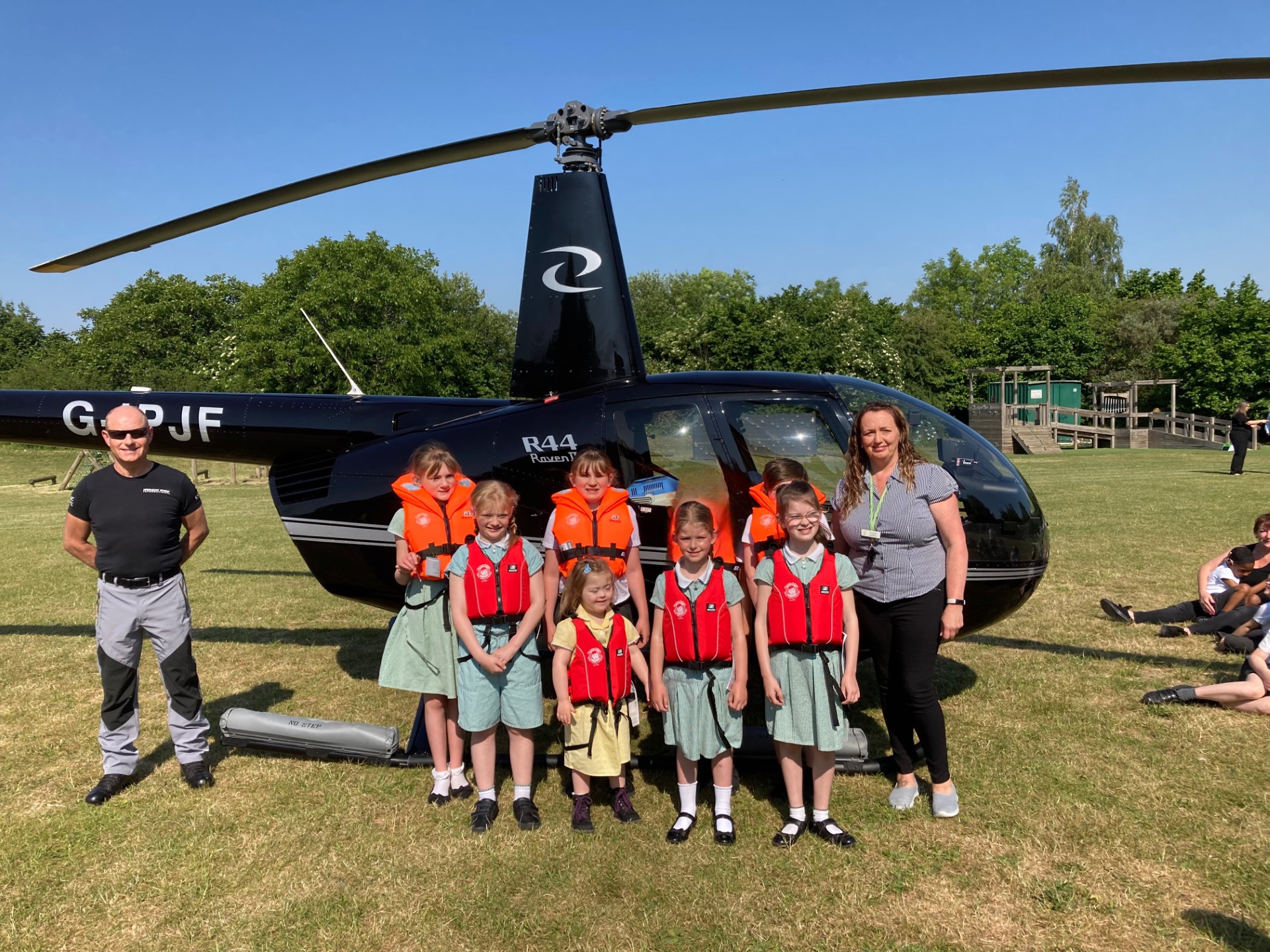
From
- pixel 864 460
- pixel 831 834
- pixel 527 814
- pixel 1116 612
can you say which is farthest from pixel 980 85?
pixel 1116 612

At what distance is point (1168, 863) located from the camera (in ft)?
12.1

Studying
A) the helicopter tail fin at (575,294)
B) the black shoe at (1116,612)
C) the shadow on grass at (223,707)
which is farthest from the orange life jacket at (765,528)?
the black shoe at (1116,612)

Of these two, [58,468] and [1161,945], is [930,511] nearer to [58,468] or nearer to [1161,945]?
[1161,945]

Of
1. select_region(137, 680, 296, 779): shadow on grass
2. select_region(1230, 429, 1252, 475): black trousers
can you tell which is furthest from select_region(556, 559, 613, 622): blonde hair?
select_region(1230, 429, 1252, 475): black trousers

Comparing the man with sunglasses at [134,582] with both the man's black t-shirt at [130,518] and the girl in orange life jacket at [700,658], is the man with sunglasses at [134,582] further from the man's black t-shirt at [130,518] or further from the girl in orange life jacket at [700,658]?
the girl in orange life jacket at [700,658]

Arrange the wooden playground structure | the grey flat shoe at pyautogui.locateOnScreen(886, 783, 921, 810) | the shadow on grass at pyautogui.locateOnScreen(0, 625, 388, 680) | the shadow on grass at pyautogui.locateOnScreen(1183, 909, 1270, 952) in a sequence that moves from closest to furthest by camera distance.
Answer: the shadow on grass at pyautogui.locateOnScreen(1183, 909, 1270, 952) < the grey flat shoe at pyautogui.locateOnScreen(886, 783, 921, 810) < the shadow on grass at pyautogui.locateOnScreen(0, 625, 388, 680) < the wooden playground structure

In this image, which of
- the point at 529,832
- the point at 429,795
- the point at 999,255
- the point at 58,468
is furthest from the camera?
the point at 999,255

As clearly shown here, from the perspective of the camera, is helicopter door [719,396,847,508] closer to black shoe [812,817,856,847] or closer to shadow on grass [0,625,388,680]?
black shoe [812,817,856,847]

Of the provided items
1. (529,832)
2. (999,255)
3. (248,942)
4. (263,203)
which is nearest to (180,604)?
(248,942)

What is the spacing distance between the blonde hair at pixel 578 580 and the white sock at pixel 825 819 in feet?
4.97

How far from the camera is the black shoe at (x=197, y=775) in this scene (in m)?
4.63

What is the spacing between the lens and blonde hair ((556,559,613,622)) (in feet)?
13.0

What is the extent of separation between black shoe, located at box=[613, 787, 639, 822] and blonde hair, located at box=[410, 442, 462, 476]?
1898 millimetres

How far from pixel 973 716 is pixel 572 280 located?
3.99 metres
